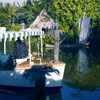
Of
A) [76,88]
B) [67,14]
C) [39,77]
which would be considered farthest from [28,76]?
[67,14]

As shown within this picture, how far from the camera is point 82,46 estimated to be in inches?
1833

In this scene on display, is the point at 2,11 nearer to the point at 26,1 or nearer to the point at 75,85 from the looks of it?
the point at 26,1

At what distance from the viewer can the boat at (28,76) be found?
15328 millimetres

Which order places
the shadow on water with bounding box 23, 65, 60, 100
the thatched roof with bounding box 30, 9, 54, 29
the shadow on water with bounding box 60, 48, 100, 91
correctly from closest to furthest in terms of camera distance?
the shadow on water with bounding box 23, 65, 60, 100 → the shadow on water with bounding box 60, 48, 100, 91 → the thatched roof with bounding box 30, 9, 54, 29

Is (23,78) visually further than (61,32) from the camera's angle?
No

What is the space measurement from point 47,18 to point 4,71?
3802 cm

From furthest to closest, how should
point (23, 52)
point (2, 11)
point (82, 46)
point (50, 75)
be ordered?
point (2, 11) → point (82, 46) → point (23, 52) → point (50, 75)

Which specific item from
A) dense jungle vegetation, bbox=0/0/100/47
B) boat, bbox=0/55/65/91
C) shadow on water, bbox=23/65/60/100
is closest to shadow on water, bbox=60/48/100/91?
boat, bbox=0/55/65/91

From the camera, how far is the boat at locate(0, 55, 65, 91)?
1533cm

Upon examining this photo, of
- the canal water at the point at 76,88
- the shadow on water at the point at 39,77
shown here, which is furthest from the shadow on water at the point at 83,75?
the shadow on water at the point at 39,77

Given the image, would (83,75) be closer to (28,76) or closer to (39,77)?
(39,77)

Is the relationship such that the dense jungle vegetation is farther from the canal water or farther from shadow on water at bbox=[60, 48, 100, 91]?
the canal water

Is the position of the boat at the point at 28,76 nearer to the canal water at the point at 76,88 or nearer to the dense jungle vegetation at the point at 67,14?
the canal water at the point at 76,88

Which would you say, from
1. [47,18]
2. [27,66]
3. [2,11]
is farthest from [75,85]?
[2,11]
